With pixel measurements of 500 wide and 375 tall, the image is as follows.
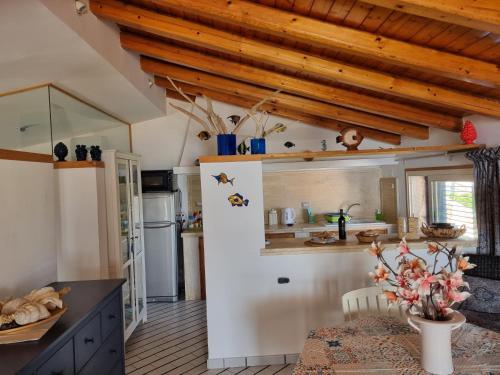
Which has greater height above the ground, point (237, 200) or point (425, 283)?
point (237, 200)

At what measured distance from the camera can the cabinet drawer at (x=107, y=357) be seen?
1901 mm

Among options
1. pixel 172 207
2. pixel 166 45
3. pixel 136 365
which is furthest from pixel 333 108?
pixel 136 365

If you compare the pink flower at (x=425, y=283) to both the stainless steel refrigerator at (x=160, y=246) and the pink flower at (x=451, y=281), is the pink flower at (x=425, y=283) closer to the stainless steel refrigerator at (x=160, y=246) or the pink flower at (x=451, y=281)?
the pink flower at (x=451, y=281)

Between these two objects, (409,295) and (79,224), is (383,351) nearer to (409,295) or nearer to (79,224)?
(409,295)

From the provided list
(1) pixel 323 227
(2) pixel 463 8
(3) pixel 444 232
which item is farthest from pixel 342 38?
(1) pixel 323 227

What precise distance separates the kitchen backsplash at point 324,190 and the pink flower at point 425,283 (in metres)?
4.29

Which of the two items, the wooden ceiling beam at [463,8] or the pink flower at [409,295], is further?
the wooden ceiling beam at [463,8]

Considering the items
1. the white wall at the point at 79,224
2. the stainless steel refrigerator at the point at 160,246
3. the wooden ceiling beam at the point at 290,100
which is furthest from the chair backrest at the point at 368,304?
the stainless steel refrigerator at the point at 160,246

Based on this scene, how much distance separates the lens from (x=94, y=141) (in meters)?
3.92

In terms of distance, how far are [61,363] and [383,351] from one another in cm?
151

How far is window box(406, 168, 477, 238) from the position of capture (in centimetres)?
374

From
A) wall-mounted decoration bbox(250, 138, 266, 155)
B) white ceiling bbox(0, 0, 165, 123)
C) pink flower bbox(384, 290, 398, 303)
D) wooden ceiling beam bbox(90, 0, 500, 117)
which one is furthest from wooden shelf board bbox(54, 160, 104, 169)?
pink flower bbox(384, 290, 398, 303)

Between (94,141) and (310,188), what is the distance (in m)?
3.33

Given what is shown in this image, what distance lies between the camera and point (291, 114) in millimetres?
4953
